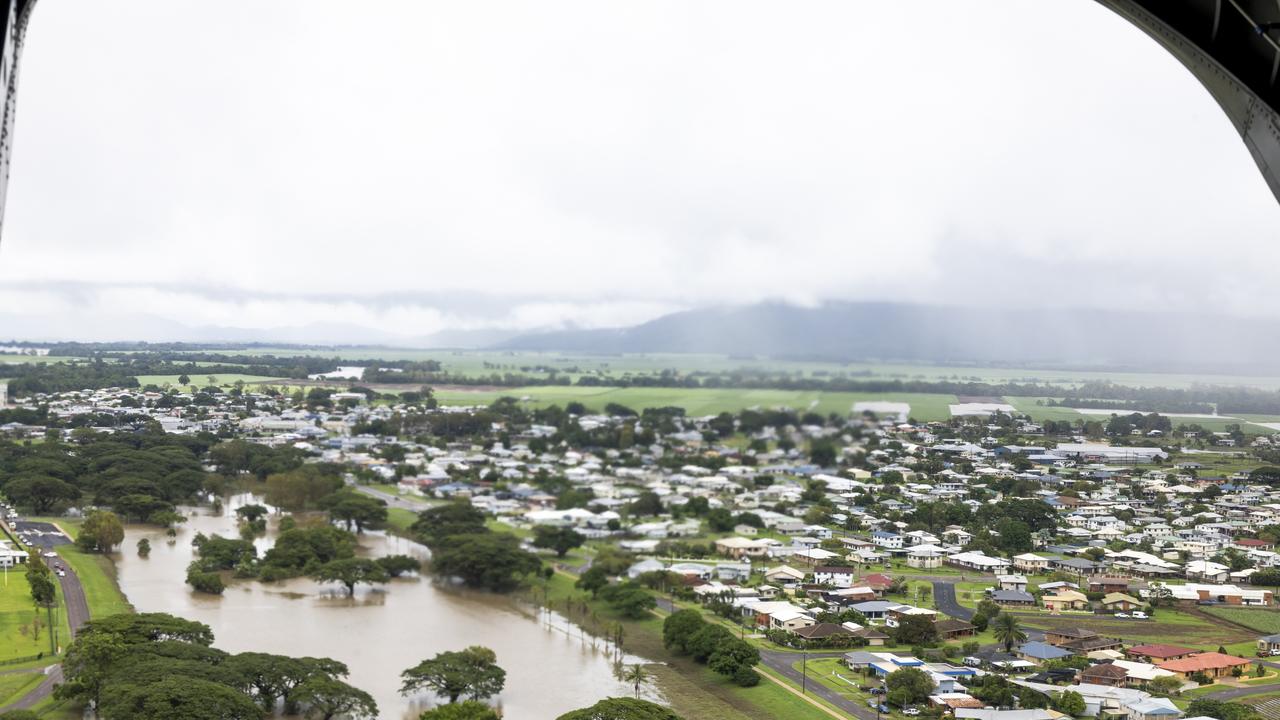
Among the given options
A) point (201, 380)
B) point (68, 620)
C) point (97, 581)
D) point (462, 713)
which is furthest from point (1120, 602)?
point (201, 380)

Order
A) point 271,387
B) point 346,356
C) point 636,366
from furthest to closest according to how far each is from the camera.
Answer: point 346,356 → point 271,387 → point 636,366

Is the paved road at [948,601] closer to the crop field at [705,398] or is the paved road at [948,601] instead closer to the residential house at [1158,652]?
the residential house at [1158,652]

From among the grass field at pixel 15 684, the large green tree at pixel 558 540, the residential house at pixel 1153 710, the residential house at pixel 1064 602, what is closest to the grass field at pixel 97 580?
the grass field at pixel 15 684

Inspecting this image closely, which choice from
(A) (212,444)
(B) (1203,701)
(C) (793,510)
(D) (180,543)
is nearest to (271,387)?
(A) (212,444)

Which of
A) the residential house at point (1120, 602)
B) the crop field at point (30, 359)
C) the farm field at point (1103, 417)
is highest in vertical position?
the crop field at point (30, 359)

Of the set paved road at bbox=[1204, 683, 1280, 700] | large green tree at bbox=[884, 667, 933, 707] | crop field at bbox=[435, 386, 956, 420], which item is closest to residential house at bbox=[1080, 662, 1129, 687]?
paved road at bbox=[1204, 683, 1280, 700]

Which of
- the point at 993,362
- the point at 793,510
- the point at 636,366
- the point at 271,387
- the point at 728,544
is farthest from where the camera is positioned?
the point at 271,387

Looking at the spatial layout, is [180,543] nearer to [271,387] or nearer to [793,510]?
[793,510]
